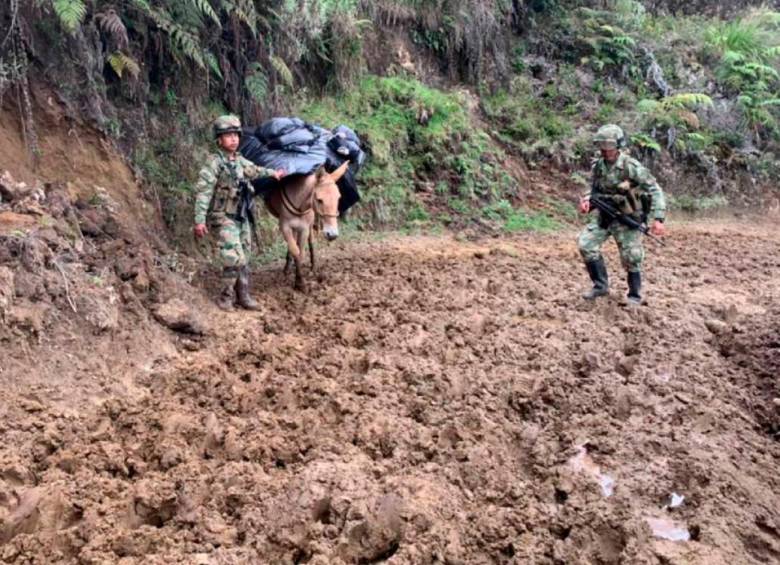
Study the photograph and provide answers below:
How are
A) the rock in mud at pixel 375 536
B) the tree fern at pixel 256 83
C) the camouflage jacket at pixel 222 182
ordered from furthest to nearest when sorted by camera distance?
the tree fern at pixel 256 83 → the camouflage jacket at pixel 222 182 → the rock in mud at pixel 375 536

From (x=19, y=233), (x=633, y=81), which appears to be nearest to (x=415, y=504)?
(x=19, y=233)

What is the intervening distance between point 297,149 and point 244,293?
167 centimetres

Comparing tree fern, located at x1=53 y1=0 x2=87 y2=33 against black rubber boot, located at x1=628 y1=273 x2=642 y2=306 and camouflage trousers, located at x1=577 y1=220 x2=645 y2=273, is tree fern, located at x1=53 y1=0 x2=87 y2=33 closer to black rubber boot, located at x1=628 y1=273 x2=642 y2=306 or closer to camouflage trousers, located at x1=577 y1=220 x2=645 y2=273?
camouflage trousers, located at x1=577 y1=220 x2=645 y2=273

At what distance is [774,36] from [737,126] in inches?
119

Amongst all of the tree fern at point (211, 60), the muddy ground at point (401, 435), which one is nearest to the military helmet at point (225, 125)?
the tree fern at point (211, 60)

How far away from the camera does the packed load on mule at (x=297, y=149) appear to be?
720 cm

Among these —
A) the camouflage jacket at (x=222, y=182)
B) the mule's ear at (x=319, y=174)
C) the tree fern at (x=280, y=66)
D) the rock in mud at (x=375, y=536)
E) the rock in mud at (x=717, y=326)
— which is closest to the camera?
the rock in mud at (x=375, y=536)

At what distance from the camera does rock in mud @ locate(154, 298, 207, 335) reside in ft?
18.7

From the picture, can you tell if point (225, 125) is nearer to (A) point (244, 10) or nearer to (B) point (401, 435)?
(A) point (244, 10)

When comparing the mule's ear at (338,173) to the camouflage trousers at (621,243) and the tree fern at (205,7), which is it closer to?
the tree fern at (205,7)

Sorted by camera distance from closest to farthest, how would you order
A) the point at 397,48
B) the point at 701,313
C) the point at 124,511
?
1. the point at 124,511
2. the point at 701,313
3. the point at 397,48

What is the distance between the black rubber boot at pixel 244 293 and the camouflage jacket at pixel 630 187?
3.75 m

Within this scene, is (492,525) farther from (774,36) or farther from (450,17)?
(774,36)

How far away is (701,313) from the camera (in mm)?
6961
